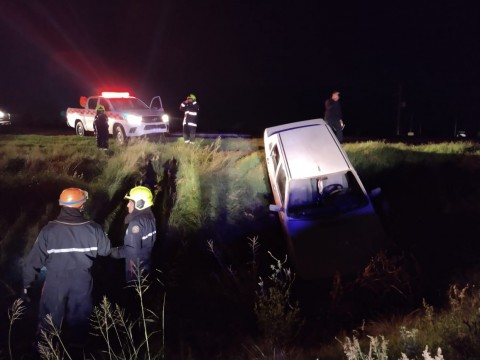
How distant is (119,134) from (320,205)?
28.3ft

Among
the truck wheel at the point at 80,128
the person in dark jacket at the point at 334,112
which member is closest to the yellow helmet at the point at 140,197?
the person in dark jacket at the point at 334,112

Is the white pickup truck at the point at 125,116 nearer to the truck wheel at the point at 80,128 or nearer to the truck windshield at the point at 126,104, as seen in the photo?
the truck windshield at the point at 126,104

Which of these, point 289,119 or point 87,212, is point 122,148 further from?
point 289,119

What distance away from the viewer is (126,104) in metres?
14.8

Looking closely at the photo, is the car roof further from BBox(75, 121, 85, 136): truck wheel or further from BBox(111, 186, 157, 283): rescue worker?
BBox(75, 121, 85, 136): truck wheel

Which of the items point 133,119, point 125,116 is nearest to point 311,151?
point 133,119

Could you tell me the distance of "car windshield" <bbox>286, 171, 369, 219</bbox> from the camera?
6.93m

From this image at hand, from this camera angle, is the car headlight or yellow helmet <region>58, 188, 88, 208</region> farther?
the car headlight

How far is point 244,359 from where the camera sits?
4.06m

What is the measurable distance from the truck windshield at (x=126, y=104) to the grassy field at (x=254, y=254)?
2.57 m

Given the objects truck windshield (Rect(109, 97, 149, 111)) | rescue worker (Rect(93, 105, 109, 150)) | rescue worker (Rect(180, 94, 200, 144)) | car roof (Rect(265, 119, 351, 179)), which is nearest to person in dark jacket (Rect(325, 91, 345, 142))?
car roof (Rect(265, 119, 351, 179))

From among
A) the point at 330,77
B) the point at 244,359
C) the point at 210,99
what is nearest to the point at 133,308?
the point at 244,359

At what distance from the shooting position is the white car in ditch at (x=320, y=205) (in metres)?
6.02

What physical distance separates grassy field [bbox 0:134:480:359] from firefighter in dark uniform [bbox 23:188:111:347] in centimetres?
80
